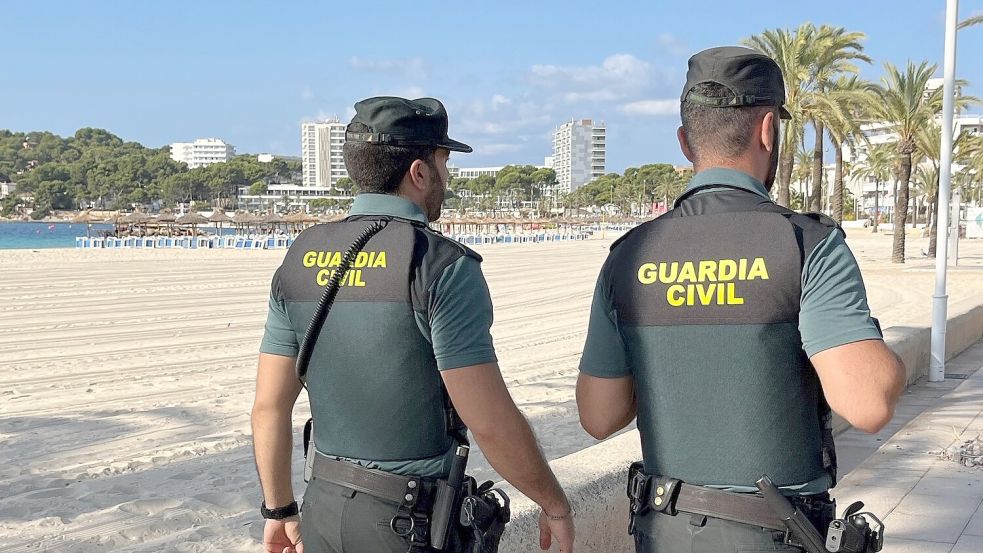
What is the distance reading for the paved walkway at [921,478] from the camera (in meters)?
4.26

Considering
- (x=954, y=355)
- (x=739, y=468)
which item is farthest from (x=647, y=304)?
(x=954, y=355)

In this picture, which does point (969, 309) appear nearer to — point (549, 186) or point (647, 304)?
point (647, 304)

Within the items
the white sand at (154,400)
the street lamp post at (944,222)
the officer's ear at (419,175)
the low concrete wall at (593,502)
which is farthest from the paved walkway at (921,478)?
the officer's ear at (419,175)

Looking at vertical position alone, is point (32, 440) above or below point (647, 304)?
below

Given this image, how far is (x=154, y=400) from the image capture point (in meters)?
8.30

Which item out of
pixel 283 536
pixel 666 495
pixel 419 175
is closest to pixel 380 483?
pixel 283 536

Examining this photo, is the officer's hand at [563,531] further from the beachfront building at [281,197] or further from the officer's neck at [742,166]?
the beachfront building at [281,197]

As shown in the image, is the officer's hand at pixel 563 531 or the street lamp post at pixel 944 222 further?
the street lamp post at pixel 944 222

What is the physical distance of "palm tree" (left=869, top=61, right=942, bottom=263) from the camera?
28.2m

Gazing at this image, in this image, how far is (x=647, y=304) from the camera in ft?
6.14

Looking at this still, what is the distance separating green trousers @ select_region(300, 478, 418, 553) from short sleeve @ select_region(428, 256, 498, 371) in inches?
15.0

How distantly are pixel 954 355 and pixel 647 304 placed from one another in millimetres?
9740

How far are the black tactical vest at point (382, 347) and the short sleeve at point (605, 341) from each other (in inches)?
11.9

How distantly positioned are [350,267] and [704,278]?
0.80m
